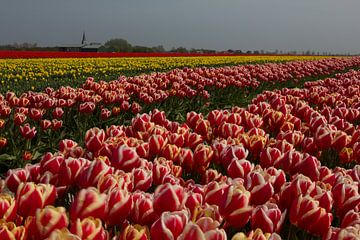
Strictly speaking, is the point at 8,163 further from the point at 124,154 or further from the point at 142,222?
the point at 142,222

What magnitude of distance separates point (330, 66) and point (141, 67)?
9745 mm

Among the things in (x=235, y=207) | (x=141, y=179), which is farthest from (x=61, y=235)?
(x=141, y=179)

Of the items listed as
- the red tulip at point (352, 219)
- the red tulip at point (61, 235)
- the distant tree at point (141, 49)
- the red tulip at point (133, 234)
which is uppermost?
the red tulip at point (61, 235)

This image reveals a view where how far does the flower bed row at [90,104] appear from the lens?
20.6ft

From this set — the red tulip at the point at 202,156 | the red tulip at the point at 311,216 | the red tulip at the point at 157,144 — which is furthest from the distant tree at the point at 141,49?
the red tulip at the point at 311,216

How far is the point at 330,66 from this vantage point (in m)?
20.8

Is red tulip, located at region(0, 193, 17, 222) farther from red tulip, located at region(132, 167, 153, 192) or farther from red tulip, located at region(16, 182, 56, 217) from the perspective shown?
red tulip, located at region(132, 167, 153, 192)

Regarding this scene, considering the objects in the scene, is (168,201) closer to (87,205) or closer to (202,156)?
(87,205)

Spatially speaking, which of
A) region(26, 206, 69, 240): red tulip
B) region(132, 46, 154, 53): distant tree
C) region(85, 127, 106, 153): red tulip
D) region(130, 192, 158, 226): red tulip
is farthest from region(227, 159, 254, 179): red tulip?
region(132, 46, 154, 53): distant tree

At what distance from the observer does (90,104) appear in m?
6.63

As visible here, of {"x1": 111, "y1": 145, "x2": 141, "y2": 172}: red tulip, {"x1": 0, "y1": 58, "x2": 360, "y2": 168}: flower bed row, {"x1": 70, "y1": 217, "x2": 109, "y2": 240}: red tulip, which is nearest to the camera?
{"x1": 70, "y1": 217, "x2": 109, "y2": 240}: red tulip

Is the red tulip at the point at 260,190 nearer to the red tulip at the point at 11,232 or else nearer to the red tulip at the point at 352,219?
the red tulip at the point at 352,219

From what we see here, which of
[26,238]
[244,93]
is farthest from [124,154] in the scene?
[244,93]

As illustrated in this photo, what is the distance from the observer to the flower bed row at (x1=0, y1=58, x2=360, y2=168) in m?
6.28
